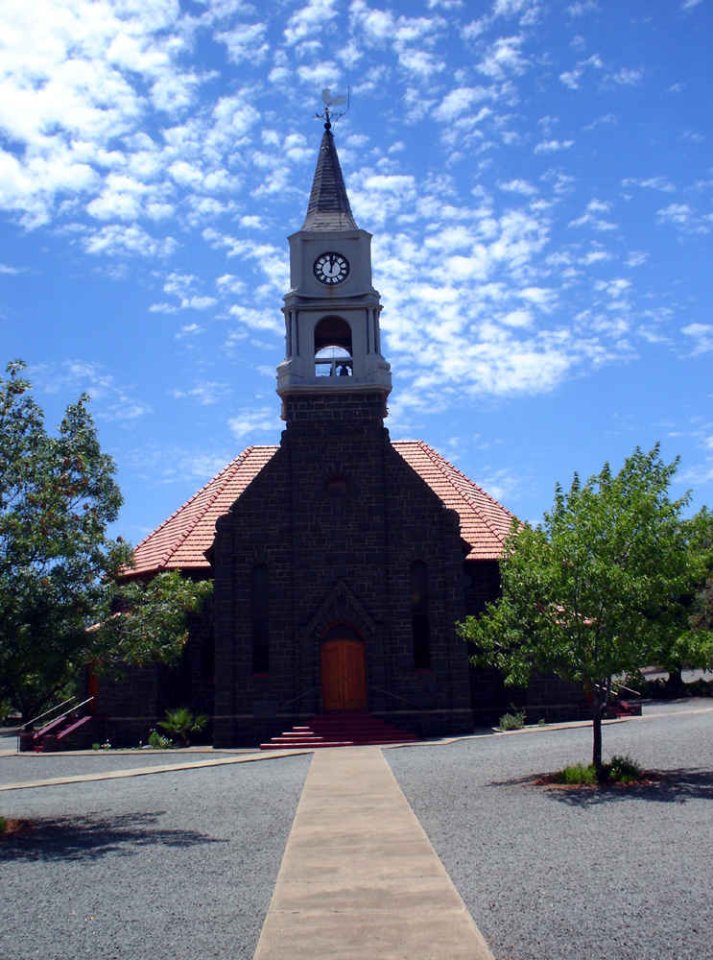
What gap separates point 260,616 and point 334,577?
2.47m

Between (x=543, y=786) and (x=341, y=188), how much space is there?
22.6m

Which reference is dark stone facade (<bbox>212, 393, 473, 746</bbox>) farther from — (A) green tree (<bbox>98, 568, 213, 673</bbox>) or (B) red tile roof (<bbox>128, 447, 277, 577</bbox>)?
(A) green tree (<bbox>98, 568, 213, 673</bbox>)

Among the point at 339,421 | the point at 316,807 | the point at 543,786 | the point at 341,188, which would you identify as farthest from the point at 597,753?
the point at 341,188

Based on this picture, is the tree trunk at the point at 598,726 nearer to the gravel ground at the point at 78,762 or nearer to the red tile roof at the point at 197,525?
the gravel ground at the point at 78,762

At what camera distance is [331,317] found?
30219mm

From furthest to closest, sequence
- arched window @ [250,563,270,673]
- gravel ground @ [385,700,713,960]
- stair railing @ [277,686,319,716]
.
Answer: arched window @ [250,563,270,673], stair railing @ [277,686,319,716], gravel ground @ [385,700,713,960]

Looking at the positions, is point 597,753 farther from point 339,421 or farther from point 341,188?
point 341,188

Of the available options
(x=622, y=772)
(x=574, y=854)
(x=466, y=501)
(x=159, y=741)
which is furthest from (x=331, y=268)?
(x=574, y=854)

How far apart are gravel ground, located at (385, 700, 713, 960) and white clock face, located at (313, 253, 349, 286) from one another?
16.4 metres

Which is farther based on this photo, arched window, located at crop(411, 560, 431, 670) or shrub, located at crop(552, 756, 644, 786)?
Result: arched window, located at crop(411, 560, 431, 670)

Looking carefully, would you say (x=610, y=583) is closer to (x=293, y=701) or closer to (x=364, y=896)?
(x=364, y=896)

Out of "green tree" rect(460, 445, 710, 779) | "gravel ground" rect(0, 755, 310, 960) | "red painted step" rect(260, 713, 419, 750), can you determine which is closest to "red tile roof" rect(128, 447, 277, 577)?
"red painted step" rect(260, 713, 419, 750)

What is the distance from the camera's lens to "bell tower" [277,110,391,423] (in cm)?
2906

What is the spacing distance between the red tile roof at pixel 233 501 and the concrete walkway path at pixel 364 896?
16.9 metres
